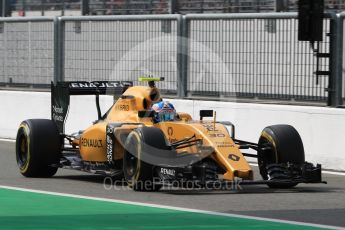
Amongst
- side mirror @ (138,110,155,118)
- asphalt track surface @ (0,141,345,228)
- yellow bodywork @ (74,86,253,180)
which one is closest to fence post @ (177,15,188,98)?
asphalt track surface @ (0,141,345,228)

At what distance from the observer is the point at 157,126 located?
14188 millimetres

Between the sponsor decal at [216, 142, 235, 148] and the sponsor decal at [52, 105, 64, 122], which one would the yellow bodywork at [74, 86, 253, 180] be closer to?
the sponsor decal at [216, 142, 235, 148]

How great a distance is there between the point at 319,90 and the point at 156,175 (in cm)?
524

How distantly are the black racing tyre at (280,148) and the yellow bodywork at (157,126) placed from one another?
0.63 metres

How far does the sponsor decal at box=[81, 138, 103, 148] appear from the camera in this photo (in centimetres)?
1462

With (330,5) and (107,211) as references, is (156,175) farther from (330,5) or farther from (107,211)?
(330,5)

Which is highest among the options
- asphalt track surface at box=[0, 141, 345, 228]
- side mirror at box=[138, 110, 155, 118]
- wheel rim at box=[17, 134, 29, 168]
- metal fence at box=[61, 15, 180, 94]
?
metal fence at box=[61, 15, 180, 94]

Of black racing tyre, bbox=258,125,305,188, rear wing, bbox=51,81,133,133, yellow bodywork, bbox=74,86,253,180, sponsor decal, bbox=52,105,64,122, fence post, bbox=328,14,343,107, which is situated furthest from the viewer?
fence post, bbox=328,14,343,107

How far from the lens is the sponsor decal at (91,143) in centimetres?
1462

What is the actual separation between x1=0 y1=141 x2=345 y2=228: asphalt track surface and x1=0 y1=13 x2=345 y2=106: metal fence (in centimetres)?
280

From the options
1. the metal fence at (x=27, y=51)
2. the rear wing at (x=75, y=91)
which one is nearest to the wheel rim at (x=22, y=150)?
the rear wing at (x=75, y=91)

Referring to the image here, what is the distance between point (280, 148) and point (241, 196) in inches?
46.3

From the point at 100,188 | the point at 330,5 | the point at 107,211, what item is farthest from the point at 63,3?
the point at 107,211

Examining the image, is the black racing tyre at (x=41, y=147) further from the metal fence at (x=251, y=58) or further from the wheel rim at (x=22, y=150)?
the metal fence at (x=251, y=58)
